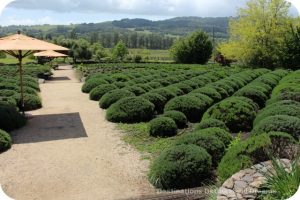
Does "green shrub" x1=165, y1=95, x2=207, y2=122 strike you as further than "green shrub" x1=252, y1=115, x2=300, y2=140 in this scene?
Yes

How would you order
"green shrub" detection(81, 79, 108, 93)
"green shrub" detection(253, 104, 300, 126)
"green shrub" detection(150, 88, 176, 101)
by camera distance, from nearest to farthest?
"green shrub" detection(253, 104, 300, 126), "green shrub" detection(150, 88, 176, 101), "green shrub" detection(81, 79, 108, 93)

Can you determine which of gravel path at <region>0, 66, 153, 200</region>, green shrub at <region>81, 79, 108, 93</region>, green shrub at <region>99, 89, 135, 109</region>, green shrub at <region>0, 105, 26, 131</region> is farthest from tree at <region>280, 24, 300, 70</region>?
green shrub at <region>0, 105, 26, 131</region>

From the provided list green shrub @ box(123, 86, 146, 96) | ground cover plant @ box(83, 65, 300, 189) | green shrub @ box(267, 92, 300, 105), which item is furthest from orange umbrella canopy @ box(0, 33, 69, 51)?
green shrub @ box(267, 92, 300, 105)

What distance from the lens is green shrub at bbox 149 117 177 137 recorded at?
12.0 meters

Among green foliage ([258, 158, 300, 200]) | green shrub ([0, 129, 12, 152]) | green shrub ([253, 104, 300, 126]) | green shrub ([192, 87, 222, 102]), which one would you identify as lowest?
green shrub ([0, 129, 12, 152])

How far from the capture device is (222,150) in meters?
9.32

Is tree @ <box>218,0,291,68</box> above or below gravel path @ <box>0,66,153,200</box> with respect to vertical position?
above

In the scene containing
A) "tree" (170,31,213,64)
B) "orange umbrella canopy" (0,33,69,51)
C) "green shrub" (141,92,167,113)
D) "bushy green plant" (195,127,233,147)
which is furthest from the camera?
"tree" (170,31,213,64)

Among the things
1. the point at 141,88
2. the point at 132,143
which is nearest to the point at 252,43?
the point at 141,88

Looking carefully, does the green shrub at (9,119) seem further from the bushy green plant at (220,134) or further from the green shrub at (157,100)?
the bushy green plant at (220,134)

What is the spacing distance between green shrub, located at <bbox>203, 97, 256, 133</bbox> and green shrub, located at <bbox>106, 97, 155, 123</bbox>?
8.63 ft

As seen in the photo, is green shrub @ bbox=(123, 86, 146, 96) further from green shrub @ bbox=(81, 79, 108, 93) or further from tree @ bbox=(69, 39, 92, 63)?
tree @ bbox=(69, 39, 92, 63)

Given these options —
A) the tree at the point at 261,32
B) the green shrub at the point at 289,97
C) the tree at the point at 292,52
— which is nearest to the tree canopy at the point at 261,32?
the tree at the point at 261,32

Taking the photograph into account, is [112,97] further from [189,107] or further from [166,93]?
[189,107]
